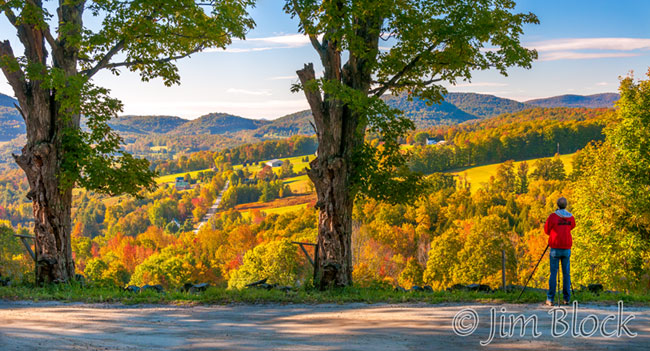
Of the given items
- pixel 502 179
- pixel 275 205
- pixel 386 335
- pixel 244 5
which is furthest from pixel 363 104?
pixel 275 205

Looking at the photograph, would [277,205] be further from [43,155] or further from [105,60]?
[43,155]

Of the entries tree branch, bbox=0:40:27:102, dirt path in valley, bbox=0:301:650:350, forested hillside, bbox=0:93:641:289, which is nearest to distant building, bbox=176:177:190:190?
forested hillside, bbox=0:93:641:289

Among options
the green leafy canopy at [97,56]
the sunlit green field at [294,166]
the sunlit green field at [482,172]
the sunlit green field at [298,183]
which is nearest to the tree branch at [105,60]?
the green leafy canopy at [97,56]

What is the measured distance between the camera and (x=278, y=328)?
7793 mm

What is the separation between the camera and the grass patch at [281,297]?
983 cm

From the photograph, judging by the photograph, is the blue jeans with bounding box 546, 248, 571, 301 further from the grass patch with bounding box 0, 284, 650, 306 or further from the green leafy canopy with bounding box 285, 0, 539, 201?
the green leafy canopy with bounding box 285, 0, 539, 201

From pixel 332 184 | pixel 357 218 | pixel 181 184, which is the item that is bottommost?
pixel 357 218

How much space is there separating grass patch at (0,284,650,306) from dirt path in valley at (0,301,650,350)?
0.48 metres

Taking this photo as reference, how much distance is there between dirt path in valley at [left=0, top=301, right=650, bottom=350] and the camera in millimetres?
6656

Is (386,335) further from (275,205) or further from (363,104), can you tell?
(275,205)

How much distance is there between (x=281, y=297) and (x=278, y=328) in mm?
2782

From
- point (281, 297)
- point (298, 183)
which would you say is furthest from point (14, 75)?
point (298, 183)

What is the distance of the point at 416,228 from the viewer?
8312 cm

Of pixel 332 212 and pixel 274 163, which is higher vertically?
pixel 274 163
